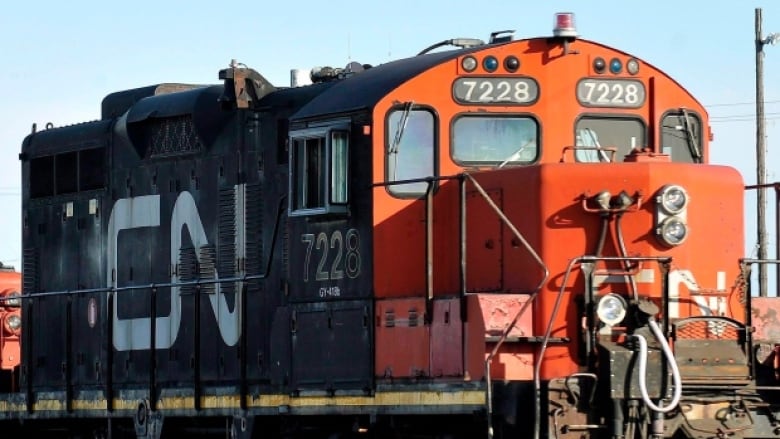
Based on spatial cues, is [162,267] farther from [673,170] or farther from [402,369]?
[673,170]

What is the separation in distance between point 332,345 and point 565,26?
11.0 feet

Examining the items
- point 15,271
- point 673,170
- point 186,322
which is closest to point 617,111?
point 673,170

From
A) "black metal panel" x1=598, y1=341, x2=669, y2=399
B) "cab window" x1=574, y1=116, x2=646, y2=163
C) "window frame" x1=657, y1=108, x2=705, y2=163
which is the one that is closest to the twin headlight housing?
"black metal panel" x1=598, y1=341, x2=669, y2=399

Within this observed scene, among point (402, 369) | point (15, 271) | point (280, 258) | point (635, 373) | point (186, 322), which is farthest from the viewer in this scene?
point (15, 271)

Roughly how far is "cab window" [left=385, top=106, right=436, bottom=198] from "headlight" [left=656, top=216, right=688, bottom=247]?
1.97m

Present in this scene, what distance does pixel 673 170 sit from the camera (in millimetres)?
13570

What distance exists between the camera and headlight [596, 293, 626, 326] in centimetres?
1312

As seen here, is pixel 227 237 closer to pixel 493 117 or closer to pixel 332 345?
pixel 332 345

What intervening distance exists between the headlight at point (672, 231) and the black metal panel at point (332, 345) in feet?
8.29

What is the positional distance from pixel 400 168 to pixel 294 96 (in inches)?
83.9

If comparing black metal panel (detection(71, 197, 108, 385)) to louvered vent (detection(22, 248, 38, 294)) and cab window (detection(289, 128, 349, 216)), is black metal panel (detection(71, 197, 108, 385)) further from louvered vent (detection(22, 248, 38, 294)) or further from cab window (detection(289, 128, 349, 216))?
cab window (detection(289, 128, 349, 216))

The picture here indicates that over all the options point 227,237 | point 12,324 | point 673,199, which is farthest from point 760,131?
point 673,199

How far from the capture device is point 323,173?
14516 millimetres

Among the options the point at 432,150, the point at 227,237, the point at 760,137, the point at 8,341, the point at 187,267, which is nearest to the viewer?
the point at 432,150
